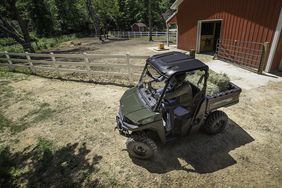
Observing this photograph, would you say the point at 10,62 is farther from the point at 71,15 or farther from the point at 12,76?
the point at 71,15

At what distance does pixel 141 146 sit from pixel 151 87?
1.31 m

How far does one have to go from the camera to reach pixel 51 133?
16.9 feet

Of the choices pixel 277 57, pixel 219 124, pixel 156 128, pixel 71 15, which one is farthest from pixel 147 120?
pixel 71 15

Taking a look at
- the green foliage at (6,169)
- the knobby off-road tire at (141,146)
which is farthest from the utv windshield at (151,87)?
the green foliage at (6,169)

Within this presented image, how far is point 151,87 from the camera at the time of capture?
163 inches

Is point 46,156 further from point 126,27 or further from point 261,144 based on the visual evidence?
point 126,27

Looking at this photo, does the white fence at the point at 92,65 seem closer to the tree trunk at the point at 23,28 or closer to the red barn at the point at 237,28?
the red barn at the point at 237,28

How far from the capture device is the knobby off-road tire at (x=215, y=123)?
4285mm

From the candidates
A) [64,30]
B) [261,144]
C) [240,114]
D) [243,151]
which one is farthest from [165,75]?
[64,30]

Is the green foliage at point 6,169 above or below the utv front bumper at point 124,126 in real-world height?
below

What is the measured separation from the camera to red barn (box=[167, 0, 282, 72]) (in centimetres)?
786

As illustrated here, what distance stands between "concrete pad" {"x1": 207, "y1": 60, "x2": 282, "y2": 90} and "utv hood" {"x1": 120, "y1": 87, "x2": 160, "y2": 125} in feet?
16.2

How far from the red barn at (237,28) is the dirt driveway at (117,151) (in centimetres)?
270

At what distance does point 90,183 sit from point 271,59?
876 centimetres
